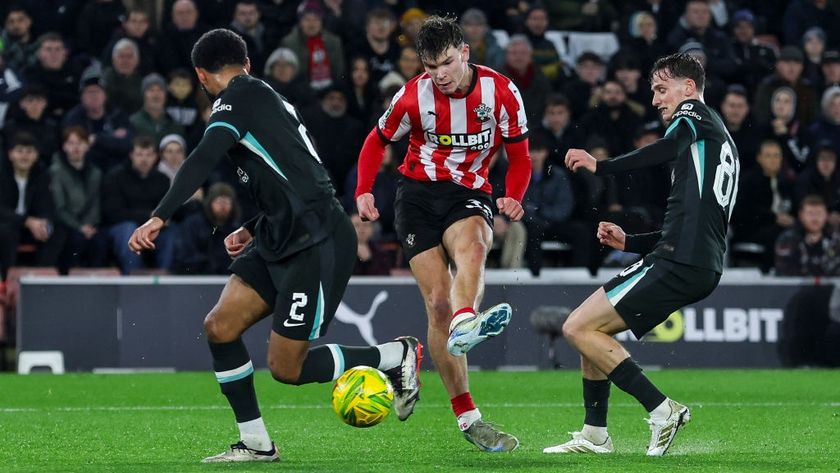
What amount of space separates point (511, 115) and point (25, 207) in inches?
299

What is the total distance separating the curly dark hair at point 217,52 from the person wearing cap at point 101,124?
8097mm

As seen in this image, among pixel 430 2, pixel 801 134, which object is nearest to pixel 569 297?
pixel 801 134

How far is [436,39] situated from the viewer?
25.1 ft

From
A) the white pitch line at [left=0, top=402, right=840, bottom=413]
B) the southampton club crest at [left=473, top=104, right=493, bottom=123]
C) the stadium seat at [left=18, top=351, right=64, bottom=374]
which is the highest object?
the southampton club crest at [left=473, top=104, right=493, bottom=123]

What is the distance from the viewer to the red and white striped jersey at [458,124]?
26.4 ft

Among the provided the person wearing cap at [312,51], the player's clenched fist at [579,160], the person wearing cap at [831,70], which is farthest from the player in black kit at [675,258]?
the person wearing cap at [831,70]

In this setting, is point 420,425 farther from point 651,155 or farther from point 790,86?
point 790,86

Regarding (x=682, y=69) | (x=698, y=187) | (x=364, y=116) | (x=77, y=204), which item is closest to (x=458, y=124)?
(x=682, y=69)

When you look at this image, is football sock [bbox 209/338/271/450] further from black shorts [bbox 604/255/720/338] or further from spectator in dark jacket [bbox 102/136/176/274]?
spectator in dark jacket [bbox 102/136/176/274]

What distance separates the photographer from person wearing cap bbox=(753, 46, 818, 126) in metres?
16.6

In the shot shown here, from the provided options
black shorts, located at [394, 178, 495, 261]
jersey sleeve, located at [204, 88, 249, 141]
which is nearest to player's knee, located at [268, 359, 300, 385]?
jersey sleeve, located at [204, 88, 249, 141]

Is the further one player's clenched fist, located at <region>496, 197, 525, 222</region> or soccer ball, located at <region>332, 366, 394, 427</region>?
player's clenched fist, located at <region>496, 197, 525, 222</region>

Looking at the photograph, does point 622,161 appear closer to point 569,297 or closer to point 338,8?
point 569,297

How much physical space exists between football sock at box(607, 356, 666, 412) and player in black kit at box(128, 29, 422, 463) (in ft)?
4.76
